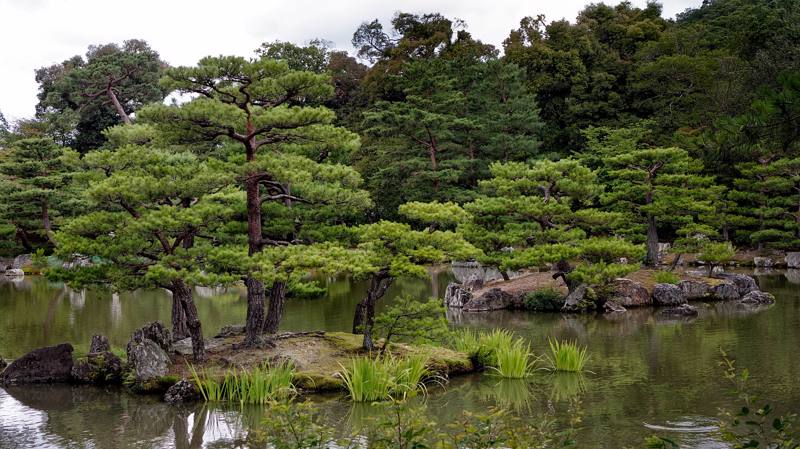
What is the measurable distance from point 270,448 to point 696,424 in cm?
447

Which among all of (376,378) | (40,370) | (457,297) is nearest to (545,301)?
(457,297)

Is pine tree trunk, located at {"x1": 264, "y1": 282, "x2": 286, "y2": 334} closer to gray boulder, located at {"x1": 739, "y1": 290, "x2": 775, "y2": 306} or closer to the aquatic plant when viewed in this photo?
the aquatic plant

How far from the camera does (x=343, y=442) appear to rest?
3979 millimetres

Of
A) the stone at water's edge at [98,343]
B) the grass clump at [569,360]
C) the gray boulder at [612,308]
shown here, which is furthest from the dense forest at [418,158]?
the grass clump at [569,360]

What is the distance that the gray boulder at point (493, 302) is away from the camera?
18.6 metres

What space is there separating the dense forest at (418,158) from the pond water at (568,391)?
5.33 ft

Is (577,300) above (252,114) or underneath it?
underneath

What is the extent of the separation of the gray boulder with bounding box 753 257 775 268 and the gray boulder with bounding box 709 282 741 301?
356 inches

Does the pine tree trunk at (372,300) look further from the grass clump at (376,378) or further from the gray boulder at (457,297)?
the gray boulder at (457,297)

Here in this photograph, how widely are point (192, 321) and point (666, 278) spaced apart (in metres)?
13.1

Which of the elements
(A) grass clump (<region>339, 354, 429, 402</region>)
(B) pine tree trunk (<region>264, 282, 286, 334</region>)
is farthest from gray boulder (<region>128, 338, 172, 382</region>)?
(A) grass clump (<region>339, 354, 429, 402</region>)

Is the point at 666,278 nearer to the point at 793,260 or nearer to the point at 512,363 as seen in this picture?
the point at 512,363

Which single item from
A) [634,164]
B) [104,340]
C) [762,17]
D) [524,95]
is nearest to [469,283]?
[634,164]

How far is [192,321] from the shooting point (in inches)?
405
